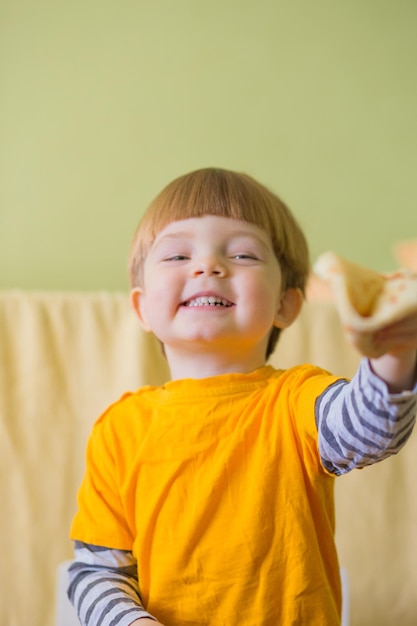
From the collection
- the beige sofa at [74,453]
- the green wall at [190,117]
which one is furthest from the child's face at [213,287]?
the green wall at [190,117]

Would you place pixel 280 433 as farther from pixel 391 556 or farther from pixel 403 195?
pixel 403 195

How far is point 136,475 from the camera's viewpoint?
78 centimetres

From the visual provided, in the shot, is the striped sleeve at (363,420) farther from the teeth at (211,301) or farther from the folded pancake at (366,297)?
the teeth at (211,301)

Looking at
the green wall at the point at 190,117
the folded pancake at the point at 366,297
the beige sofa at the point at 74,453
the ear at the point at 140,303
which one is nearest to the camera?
the folded pancake at the point at 366,297

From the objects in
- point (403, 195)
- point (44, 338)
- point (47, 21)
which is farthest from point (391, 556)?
point (47, 21)

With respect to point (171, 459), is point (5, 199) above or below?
above

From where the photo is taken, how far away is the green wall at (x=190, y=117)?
1460 millimetres

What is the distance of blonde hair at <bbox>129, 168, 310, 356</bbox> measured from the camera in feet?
2.67

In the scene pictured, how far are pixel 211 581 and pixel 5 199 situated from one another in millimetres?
981

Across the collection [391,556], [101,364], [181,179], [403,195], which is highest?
[403,195]

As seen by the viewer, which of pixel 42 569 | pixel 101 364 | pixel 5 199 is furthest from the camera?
pixel 5 199

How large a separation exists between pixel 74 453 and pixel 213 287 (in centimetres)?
57

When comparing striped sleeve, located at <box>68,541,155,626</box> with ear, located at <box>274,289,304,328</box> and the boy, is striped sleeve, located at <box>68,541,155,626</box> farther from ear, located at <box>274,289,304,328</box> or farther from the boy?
ear, located at <box>274,289,304,328</box>

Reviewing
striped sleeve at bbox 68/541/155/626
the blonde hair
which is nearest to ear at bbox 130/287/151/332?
the blonde hair
